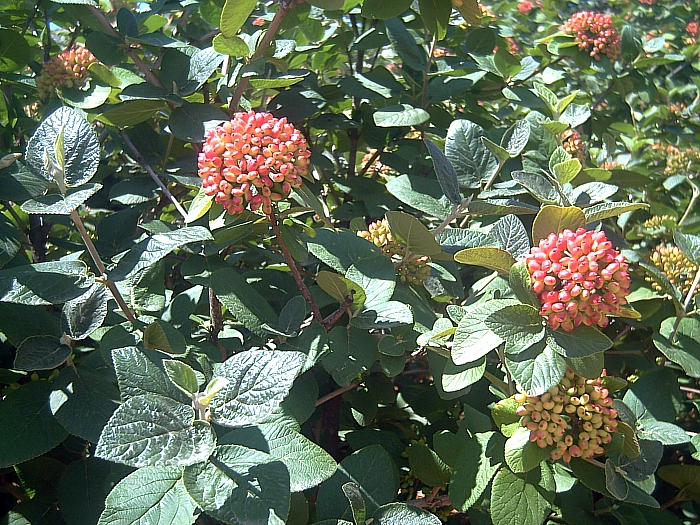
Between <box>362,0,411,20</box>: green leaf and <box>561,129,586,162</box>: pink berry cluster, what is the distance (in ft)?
2.55

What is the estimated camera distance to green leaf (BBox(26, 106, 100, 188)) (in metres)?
1.23

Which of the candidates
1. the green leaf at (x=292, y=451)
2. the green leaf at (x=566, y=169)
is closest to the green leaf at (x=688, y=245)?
the green leaf at (x=566, y=169)

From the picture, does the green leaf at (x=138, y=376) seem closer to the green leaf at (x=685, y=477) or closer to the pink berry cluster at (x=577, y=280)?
the pink berry cluster at (x=577, y=280)

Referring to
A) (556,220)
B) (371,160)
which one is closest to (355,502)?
(556,220)

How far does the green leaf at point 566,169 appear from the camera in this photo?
1.36 m

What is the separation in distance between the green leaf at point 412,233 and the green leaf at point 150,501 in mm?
594

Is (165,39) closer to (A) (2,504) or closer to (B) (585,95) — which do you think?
(A) (2,504)

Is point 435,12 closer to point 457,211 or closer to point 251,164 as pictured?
point 457,211

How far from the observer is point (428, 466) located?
1.42 metres

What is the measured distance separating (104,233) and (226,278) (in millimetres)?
408

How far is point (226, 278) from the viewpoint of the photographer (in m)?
1.24

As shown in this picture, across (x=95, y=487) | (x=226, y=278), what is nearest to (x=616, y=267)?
(x=226, y=278)

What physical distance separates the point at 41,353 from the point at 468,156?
1002mm

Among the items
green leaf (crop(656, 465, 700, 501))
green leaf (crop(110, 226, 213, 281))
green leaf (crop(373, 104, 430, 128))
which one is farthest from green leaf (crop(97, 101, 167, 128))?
green leaf (crop(656, 465, 700, 501))
